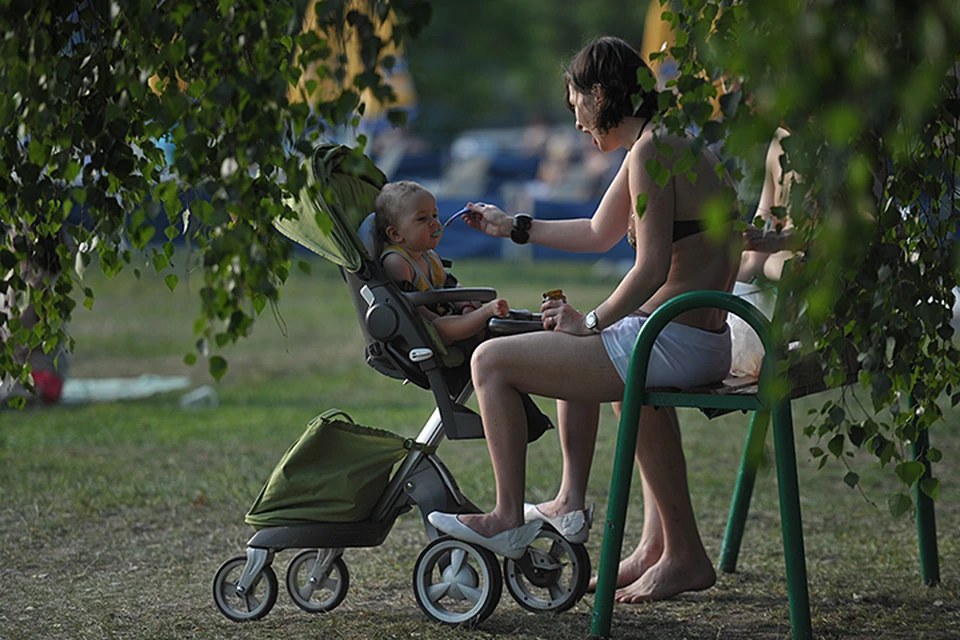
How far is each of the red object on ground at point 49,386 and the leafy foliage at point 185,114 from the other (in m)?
5.33

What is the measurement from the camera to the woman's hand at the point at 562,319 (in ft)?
11.5

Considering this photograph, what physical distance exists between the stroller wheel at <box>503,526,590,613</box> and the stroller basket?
0.46 m

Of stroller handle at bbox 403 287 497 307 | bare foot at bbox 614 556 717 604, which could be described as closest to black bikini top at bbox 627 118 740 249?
stroller handle at bbox 403 287 497 307

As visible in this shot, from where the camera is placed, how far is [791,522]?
3186mm

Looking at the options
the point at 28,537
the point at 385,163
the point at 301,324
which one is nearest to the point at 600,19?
the point at 385,163

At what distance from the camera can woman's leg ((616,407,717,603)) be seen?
13.0 feet

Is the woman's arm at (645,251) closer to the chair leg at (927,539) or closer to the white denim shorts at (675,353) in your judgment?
the white denim shorts at (675,353)

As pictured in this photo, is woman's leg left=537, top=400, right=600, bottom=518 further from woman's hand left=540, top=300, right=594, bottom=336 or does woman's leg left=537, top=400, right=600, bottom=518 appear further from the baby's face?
the baby's face

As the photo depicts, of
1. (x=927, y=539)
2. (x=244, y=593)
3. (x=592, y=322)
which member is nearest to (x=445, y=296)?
(x=592, y=322)

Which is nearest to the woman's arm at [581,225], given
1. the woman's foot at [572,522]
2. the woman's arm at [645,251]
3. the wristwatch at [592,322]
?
the woman's arm at [645,251]

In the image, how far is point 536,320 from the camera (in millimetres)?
3734

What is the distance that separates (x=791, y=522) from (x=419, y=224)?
133cm

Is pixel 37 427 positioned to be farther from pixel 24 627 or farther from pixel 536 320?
pixel 536 320

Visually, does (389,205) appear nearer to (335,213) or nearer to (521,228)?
(335,213)
